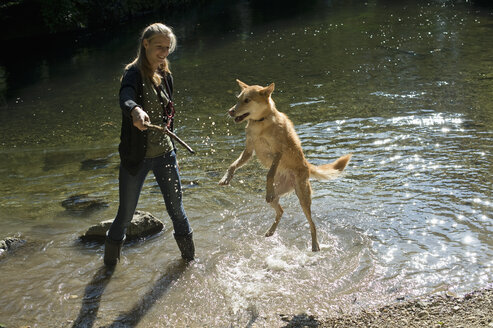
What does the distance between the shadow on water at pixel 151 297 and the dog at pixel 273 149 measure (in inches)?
39.4

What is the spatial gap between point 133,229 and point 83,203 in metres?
1.49

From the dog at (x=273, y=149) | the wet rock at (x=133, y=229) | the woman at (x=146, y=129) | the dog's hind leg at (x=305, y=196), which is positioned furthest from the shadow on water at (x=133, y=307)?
the dog's hind leg at (x=305, y=196)

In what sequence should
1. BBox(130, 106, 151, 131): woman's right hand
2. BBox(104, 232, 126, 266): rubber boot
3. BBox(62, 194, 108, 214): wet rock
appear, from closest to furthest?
BBox(130, 106, 151, 131): woman's right hand < BBox(104, 232, 126, 266): rubber boot < BBox(62, 194, 108, 214): wet rock

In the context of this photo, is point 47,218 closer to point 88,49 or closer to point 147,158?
point 147,158

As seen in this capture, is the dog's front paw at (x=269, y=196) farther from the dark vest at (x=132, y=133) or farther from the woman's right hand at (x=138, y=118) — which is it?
the woman's right hand at (x=138, y=118)

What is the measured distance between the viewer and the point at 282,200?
21.7 feet

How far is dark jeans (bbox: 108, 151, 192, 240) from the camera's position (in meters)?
4.45

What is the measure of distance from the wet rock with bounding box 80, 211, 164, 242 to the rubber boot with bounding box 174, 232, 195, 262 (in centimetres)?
81

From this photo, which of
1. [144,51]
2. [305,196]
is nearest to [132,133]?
[144,51]

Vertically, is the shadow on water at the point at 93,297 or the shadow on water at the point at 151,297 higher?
the shadow on water at the point at 93,297

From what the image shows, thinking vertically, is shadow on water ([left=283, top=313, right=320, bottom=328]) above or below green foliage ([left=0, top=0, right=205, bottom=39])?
below

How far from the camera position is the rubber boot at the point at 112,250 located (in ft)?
16.0

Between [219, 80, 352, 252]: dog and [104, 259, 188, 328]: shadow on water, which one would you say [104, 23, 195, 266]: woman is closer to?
[104, 259, 188, 328]: shadow on water

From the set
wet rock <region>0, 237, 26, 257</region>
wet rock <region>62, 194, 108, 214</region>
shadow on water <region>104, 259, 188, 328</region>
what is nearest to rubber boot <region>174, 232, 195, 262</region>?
shadow on water <region>104, 259, 188, 328</region>
